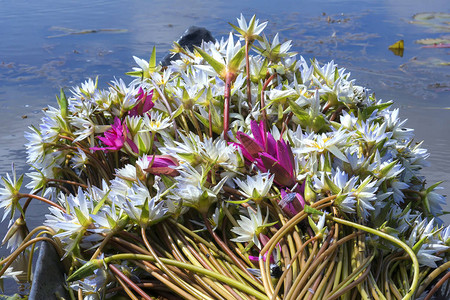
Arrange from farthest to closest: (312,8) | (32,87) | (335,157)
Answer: (312,8) < (32,87) < (335,157)

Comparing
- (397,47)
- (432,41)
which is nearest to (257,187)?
(397,47)

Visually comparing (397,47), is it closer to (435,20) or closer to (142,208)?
(435,20)

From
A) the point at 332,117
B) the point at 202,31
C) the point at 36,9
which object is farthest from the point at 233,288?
the point at 36,9

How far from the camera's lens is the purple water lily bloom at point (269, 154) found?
0.68 m

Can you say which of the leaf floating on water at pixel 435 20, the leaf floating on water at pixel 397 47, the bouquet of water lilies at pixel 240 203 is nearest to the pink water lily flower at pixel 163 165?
the bouquet of water lilies at pixel 240 203

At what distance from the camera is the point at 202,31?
152 cm

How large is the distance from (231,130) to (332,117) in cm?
19

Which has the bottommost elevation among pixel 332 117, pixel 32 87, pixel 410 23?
pixel 32 87

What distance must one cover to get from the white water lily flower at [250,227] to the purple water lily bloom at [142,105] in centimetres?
32

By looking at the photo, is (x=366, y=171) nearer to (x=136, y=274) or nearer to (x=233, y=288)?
(x=233, y=288)

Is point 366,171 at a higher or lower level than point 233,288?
higher

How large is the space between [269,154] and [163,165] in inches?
6.2

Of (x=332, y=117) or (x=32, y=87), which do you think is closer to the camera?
(x=332, y=117)

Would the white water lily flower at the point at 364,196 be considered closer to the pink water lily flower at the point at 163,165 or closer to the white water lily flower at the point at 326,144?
the white water lily flower at the point at 326,144
